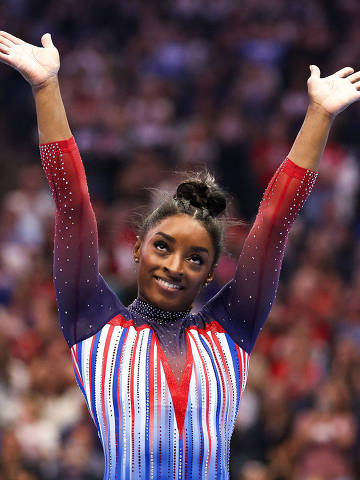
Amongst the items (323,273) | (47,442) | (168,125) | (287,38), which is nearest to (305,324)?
(323,273)

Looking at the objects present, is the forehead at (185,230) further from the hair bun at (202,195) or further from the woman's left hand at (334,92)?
the woman's left hand at (334,92)

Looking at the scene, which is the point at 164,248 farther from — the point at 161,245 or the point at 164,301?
the point at 164,301

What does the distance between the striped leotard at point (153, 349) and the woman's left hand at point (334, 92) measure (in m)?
0.20

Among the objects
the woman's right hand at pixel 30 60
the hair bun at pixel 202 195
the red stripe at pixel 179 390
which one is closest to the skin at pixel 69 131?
the woman's right hand at pixel 30 60

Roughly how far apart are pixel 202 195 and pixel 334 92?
1.62 feet

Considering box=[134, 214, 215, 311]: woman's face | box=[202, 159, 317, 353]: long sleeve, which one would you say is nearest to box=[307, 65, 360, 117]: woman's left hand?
box=[202, 159, 317, 353]: long sleeve

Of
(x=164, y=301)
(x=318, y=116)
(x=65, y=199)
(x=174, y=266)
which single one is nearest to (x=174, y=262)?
(x=174, y=266)

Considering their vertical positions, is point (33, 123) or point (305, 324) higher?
point (33, 123)

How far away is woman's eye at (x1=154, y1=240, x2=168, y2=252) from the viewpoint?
8.29ft

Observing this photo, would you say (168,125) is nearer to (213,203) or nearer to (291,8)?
(291,8)

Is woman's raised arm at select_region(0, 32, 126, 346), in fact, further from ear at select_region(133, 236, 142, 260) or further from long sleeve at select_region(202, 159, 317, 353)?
long sleeve at select_region(202, 159, 317, 353)

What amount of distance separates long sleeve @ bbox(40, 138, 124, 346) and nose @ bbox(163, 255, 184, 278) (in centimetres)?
19

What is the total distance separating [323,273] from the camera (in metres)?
6.71

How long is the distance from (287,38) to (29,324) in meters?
3.85
